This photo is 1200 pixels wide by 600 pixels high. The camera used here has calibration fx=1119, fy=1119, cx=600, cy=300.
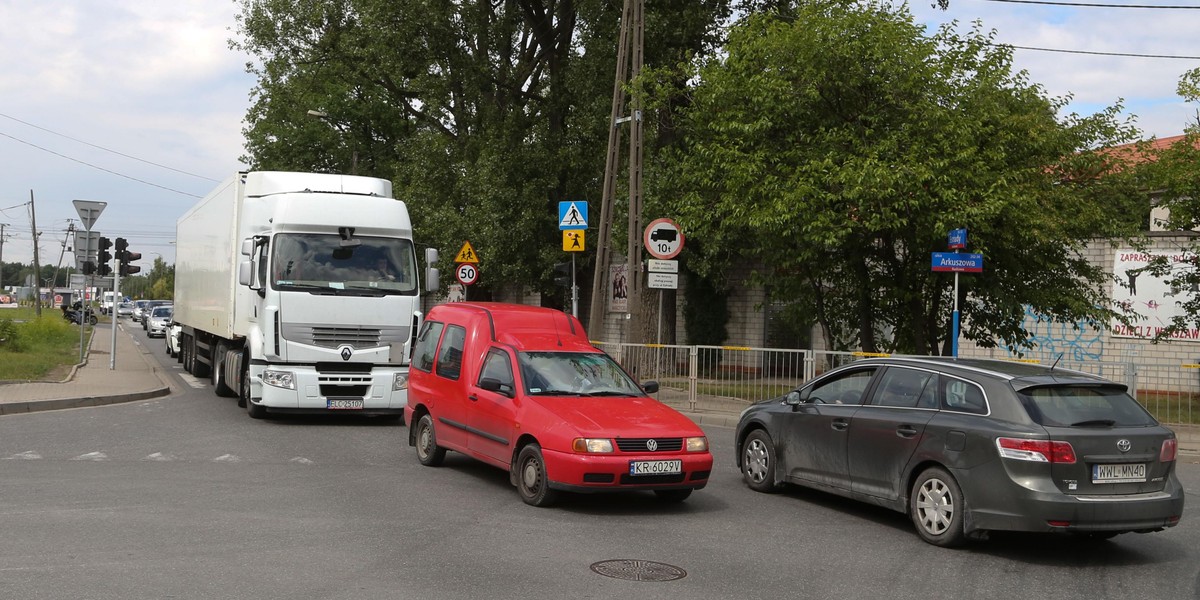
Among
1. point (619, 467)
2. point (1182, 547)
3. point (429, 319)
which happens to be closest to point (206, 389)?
point (429, 319)

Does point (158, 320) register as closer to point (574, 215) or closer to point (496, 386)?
point (574, 215)

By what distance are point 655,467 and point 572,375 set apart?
168 centimetres

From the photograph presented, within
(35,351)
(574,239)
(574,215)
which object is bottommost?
(35,351)

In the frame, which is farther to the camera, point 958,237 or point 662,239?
point 662,239

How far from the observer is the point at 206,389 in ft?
72.0

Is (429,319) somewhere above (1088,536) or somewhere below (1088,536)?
above

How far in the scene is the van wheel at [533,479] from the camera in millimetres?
9484

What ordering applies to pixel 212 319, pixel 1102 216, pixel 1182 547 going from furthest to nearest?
1. pixel 212 319
2. pixel 1102 216
3. pixel 1182 547

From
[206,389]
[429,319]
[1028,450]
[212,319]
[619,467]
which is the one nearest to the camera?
→ [1028,450]

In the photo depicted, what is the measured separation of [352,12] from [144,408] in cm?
2062

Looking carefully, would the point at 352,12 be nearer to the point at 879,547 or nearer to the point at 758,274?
the point at 758,274

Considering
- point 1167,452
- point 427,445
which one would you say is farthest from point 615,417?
point 1167,452

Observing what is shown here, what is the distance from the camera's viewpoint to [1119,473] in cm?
792

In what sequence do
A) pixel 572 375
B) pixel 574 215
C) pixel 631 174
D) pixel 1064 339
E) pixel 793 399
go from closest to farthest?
pixel 793 399
pixel 572 375
pixel 631 174
pixel 574 215
pixel 1064 339
